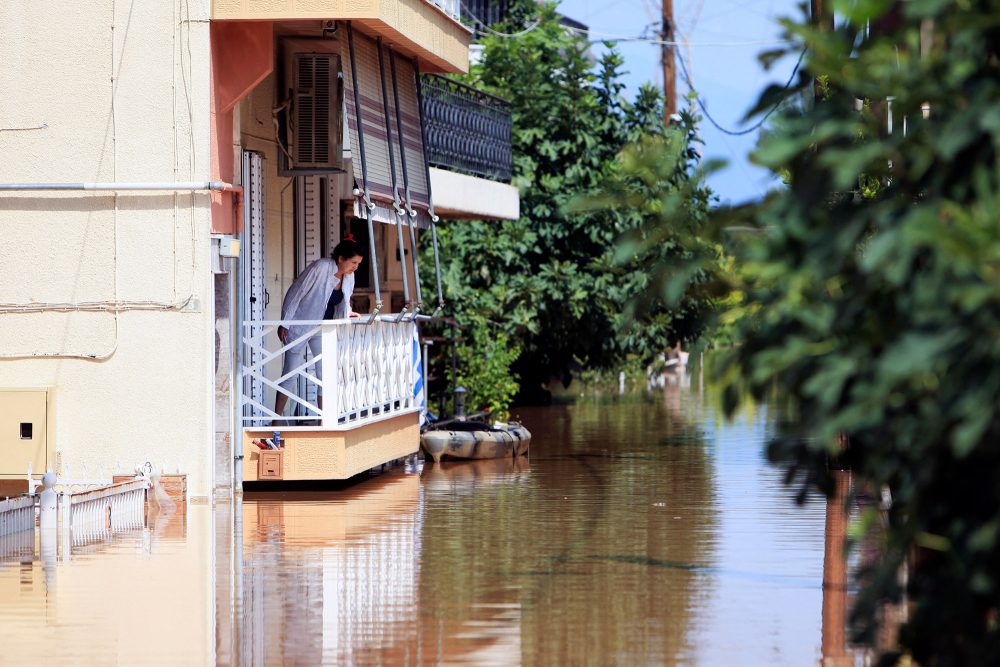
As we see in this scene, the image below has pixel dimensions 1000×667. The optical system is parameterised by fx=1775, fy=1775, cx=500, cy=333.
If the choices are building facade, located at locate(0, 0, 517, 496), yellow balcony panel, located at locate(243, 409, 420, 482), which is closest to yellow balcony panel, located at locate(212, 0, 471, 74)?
building facade, located at locate(0, 0, 517, 496)

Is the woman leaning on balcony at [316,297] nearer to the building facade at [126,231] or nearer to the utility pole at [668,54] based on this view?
the building facade at [126,231]

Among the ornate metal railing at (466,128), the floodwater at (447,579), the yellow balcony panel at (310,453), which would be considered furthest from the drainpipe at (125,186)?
the ornate metal railing at (466,128)

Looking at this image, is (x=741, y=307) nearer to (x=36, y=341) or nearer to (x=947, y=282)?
(x=947, y=282)

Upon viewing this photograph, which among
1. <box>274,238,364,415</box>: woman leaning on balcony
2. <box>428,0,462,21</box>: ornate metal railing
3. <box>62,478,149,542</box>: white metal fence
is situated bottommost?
<box>62,478,149,542</box>: white metal fence

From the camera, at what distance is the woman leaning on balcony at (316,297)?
51.2 feet

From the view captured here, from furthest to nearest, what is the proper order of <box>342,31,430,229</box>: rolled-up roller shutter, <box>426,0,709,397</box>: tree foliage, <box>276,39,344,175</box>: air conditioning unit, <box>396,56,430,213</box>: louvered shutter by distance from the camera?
<box>426,0,709,397</box>: tree foliage
<box>396,56,430,213</box>: louvered shutter
<box>276,39,344,175</box>: air conditioning unit
<box>342,31,430,229</box>: rolled-up roller shutter

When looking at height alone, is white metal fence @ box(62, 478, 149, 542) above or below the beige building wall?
below

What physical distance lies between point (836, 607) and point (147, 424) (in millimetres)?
7089

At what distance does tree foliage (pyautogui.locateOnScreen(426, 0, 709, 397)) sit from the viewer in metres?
26.1

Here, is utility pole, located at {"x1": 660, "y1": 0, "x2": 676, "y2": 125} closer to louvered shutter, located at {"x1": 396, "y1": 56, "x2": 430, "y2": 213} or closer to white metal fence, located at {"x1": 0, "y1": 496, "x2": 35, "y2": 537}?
louvered shutter, located at {"x1": 396, "y1": 56, "x2": 430, "y2": 213}

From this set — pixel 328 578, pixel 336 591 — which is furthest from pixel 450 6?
pixel 336 591

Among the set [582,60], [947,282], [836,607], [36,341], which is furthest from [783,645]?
[582,60]

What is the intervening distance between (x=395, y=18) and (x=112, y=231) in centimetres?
328

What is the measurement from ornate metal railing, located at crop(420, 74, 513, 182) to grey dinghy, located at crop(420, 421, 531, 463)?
341 centimetres
